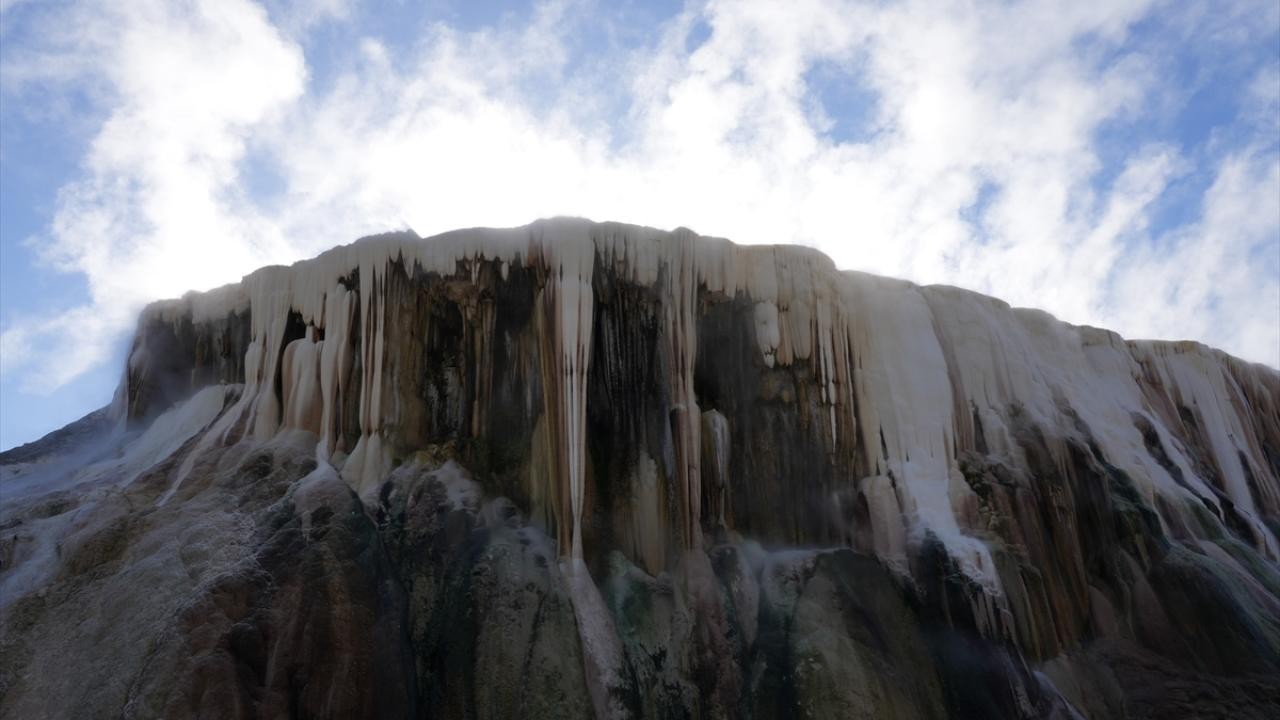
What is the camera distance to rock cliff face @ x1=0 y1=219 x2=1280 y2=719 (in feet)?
31.5

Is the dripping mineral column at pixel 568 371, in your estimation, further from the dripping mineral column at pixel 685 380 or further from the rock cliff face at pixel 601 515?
the dripping mineral column at pixel 685 380

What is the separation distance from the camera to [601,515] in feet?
39.7

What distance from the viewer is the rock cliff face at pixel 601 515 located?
31.5 ft

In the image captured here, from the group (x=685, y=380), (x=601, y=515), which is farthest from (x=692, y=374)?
(x=601, y=515)

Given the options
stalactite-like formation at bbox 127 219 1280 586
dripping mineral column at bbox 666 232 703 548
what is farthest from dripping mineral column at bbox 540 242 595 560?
dripping mineral column at bbox 666 232 703 548

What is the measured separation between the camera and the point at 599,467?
12422mm

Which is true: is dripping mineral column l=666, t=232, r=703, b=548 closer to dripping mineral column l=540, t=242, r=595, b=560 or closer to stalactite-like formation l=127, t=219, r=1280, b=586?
stalactite-like formation l=127, t=219, r=1280, b=586

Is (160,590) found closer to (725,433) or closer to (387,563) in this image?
(387,563)

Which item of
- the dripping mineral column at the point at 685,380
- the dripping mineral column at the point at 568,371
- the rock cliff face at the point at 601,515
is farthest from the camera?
the dripping mineral column at the point at 685,380

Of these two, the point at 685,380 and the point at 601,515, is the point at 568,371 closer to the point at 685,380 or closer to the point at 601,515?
the point at 685,380

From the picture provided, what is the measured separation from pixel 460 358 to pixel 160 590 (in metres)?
4.86

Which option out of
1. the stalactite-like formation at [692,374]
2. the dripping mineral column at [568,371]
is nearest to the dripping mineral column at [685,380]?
the stalactite-like formation at [692,374]

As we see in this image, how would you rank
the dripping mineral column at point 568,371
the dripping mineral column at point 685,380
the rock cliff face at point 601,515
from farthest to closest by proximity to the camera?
the dripping mineral column at point 685,380, the dripping mineral column at point 568,371, the rock cliff face at point 601,515

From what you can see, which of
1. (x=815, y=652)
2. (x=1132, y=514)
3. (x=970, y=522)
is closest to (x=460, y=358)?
(x=815, y=652)
